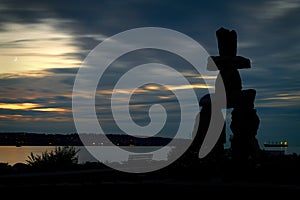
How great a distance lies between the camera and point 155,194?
44.4 ft

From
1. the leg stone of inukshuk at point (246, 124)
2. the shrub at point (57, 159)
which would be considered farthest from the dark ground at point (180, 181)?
the shrub at point (57, 159)

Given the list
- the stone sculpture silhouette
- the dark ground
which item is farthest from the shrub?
the stone sculpture silhouette

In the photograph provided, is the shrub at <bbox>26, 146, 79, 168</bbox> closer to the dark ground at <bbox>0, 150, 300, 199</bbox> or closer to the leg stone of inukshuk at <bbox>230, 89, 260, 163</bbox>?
the dark ground at <bbox>0, 150, 300, 199</bbox>

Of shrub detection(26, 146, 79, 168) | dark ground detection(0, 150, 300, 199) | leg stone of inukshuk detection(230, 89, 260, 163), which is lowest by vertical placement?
dark ground detection(0, 150, 300, 199)

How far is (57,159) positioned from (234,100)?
10.5 meters

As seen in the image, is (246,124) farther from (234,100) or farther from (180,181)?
(180,181)

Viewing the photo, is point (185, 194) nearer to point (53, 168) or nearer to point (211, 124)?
point (211, 124)

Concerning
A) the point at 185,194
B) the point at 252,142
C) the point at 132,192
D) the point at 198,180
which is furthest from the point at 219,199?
the point at 252,142

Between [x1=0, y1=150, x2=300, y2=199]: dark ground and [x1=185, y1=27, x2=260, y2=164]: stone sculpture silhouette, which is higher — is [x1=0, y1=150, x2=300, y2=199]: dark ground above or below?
below

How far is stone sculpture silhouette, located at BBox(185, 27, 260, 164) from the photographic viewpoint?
58.9 ft

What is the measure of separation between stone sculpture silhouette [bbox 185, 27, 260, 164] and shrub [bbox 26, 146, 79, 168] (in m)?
7.79

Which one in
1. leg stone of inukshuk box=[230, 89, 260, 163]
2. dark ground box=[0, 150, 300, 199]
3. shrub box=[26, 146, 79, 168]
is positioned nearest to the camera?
dark ground box=[0, 150, 300, 199]

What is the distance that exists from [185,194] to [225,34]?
6.90 metres

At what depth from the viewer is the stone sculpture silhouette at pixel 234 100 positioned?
18.0 metres
